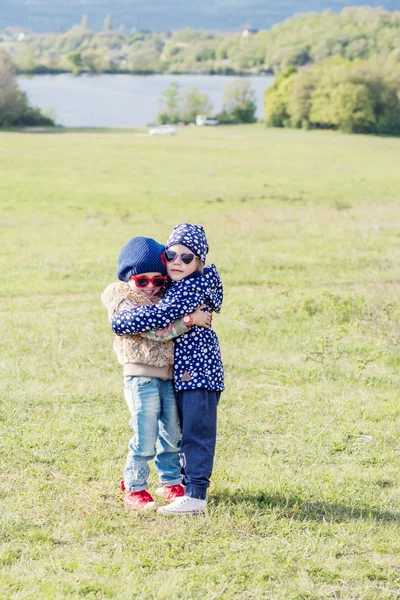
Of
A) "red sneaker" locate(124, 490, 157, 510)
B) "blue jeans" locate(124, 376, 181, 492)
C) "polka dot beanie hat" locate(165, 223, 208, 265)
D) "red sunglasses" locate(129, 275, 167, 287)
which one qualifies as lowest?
"red sneaker" locate(124, 490, 157, 510)

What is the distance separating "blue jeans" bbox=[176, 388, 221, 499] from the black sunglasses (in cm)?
69

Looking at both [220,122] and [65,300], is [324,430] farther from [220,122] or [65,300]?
[220,122]

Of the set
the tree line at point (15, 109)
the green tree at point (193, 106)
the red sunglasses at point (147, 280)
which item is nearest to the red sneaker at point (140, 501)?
the red sunglasses at point (147, 280)

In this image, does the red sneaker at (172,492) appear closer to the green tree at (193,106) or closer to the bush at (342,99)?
the bush at (342,99)

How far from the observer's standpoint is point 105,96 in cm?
13875

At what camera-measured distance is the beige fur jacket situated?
459cm

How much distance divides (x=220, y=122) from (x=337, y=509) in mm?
97148

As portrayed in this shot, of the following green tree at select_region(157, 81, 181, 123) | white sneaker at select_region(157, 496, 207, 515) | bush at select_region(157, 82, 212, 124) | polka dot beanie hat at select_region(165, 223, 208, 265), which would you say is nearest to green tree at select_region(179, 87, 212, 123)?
bush at select_region(157, 82, 212, 124)

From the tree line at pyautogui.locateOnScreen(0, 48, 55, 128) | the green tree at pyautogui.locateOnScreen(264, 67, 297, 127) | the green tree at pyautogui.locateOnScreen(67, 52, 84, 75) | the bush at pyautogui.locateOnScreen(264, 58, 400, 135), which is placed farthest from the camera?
the green tree at pyautogui.locateOnScreen(67, 52, 84, 75)

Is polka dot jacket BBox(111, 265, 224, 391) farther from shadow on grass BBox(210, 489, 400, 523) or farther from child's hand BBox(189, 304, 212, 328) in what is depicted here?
shadow on grass BBox(210, 489, 400, 523)

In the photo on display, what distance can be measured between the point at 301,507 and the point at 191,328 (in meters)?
1.19

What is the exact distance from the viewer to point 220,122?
326 feet

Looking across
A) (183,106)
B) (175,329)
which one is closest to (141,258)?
(175,329)

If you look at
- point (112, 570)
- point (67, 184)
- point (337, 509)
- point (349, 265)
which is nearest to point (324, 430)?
point (337, 509)
